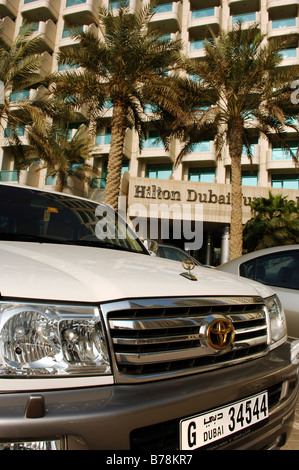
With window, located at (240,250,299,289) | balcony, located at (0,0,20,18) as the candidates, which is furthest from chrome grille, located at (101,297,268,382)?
balcony, located at (0,0,20,18)

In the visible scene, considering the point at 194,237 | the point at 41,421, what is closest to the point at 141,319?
the point at 41,421

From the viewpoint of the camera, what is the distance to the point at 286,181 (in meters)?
23.8

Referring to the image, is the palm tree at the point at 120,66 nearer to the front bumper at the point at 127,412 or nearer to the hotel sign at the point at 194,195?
the hotel sign at the point at 194,195

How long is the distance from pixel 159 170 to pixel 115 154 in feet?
47.1

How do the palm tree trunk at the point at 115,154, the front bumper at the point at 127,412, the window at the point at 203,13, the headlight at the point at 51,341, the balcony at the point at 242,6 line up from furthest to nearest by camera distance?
the balcony at the point at 242,6 → the window at the point at 203,13 → the palm tree trunk at the point at 115,154 → the headlight at the point at 51,341 → the front bumper at the point at 127,412

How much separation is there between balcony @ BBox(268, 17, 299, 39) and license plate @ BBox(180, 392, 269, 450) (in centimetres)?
2913

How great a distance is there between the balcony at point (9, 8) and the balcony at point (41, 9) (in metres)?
1.02

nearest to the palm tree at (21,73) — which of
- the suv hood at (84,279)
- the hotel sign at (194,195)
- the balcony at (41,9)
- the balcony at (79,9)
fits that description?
the hotel sign at (194,195)

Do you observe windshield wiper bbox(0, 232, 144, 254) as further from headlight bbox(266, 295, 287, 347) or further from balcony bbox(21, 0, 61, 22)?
balcony bbox(21, 0, 61, 22)

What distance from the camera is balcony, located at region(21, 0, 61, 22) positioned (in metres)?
26.0

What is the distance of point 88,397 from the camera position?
3.25 feet

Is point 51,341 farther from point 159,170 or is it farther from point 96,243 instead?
point 159,170

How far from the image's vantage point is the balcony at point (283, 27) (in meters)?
23.7

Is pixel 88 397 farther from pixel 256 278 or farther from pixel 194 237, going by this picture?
pixel 194 237
